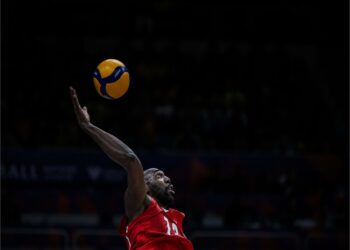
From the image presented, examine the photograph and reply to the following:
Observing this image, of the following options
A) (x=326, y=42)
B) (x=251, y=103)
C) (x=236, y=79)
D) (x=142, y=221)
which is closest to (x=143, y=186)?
(x=142, y=221)

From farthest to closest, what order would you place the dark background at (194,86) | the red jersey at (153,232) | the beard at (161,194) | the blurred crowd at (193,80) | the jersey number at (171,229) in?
the blurred crowd at (193,80) → the dark background at (194,86) → the beard at (161,194) → the jersey number at (171,229) → the red jersey at (153,232)

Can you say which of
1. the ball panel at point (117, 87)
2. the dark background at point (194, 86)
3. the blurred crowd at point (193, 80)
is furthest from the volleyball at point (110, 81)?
the blurred crowd at point (193, 80)

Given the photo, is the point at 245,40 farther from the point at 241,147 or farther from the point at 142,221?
the point at 142,221

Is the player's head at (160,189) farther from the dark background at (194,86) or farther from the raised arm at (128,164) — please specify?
the dark background at (194,86)

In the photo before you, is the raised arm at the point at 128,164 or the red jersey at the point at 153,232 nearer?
the raised arm at the point at 128,164

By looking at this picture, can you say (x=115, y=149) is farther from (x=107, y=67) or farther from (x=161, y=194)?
(x=107, y=67)

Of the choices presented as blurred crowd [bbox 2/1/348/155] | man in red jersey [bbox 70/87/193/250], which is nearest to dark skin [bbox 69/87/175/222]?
man in red jersey [bbox 70/87/193/250]

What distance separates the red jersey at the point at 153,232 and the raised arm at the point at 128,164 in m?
0.08

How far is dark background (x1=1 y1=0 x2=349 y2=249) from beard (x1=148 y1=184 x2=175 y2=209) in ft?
29.2

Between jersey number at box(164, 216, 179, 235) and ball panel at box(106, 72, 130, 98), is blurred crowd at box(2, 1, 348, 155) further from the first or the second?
jersey number at box(164, 216, 179, 235)

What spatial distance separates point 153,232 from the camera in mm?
6797

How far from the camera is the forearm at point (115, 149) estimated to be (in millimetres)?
6586

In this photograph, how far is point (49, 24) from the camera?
24.5 meters

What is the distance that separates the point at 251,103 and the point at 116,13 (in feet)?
22.1
